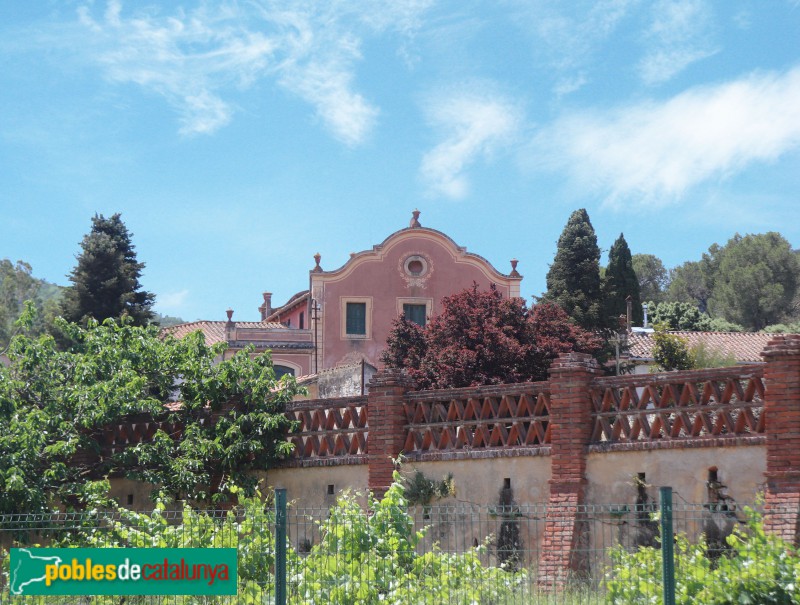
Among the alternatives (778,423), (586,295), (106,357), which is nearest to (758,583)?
(778,423)

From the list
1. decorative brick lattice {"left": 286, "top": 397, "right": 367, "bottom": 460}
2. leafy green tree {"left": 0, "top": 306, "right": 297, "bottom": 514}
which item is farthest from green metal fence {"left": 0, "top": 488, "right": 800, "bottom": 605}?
leafy green tree {"left": 0, "top": 306, "right": 297, "bottom": 514}

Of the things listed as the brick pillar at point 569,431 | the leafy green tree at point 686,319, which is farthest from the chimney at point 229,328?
the brick pillar at point 569,431

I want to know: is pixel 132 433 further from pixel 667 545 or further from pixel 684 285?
pixel 684 285

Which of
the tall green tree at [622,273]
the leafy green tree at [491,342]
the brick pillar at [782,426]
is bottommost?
the brick pillar at [782,426]

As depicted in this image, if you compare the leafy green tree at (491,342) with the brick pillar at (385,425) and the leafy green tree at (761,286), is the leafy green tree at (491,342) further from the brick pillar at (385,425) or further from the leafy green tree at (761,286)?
the leafy green tree at (761,286)

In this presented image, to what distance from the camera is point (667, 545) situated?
356 inches

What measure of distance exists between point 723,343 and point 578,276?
7.24 metres

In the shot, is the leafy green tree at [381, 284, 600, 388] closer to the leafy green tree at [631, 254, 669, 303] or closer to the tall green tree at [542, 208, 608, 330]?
the tall green tree at [542, 208, 608, 330]

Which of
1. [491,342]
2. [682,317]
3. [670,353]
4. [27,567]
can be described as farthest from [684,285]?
[27,567]

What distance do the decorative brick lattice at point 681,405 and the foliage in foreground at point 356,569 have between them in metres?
4.89

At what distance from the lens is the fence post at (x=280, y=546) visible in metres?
9.39

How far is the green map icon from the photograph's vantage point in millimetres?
9898

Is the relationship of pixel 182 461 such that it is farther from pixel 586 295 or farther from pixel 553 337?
pixel 586 295

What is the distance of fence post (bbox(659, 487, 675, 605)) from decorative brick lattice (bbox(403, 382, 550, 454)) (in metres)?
7.50
